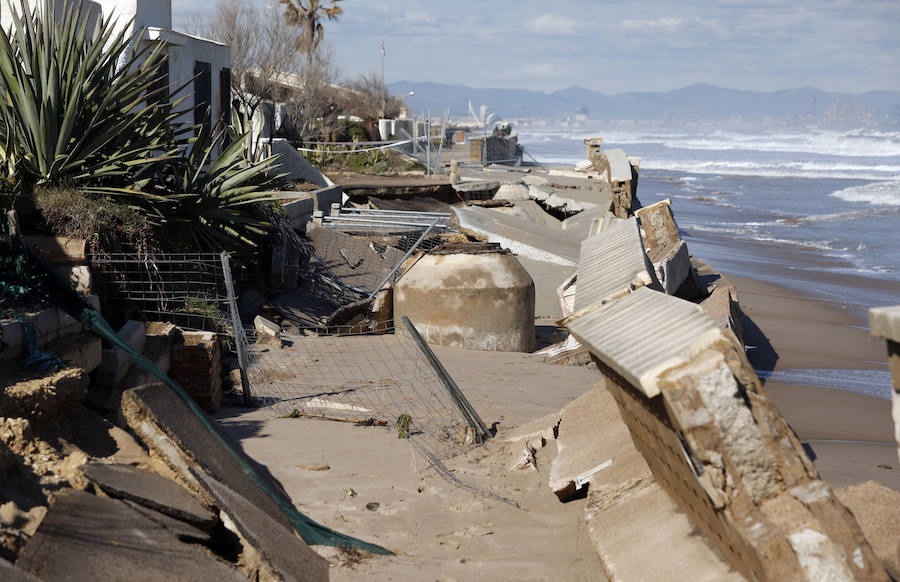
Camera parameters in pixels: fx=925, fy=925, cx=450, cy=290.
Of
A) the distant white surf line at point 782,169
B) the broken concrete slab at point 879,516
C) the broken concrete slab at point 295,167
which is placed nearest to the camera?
the broken concrete slab at point 879,516

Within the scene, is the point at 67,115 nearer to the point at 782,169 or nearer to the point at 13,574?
the point at 13,574

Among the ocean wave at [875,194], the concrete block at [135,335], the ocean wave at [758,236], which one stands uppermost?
the concrete block at [135,335]

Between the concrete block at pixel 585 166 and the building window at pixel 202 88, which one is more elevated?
the building window at pixel 202 88

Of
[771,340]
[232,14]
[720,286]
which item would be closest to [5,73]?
[720,286]

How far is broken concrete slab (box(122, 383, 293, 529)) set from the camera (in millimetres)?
4758

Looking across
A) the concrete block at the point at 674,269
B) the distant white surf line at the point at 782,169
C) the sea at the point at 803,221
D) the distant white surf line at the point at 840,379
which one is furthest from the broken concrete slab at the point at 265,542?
the distant white surf line at the point at 782,169

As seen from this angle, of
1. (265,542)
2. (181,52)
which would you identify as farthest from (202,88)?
(265,542)

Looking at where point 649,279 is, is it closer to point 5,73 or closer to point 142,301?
point 142,301

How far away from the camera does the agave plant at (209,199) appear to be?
9297 mm

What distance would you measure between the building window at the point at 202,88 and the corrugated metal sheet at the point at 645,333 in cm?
1446

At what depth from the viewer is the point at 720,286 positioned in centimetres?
1191

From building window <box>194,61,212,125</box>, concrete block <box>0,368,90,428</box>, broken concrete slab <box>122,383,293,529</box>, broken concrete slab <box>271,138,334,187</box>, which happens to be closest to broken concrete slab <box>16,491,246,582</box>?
broken concrete slab <box>122,383,293,529</box>

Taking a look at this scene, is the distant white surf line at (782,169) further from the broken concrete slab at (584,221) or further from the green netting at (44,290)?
the green netting at (44,290)

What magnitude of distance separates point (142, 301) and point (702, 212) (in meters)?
30.9
